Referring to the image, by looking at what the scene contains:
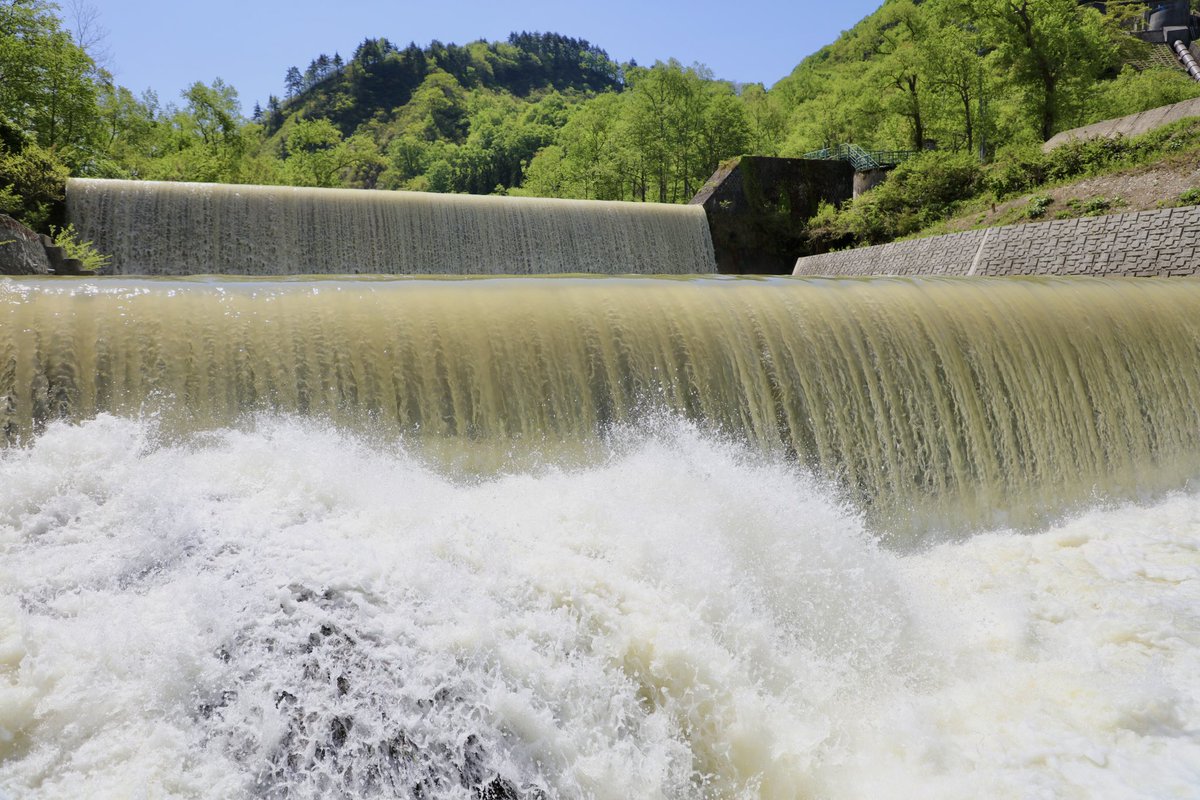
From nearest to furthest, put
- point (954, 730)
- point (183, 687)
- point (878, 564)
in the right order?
point (183, 687)
point (954, 730)
point (878, 564)

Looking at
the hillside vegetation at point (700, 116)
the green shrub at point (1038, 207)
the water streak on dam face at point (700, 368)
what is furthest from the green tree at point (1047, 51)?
the water streak on dam face at point (700, 368)

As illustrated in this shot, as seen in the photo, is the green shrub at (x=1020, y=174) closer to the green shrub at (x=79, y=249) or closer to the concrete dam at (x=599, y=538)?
the concrete dam at (x=599, y=538)

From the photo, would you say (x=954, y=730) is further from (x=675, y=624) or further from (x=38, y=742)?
(x=38, y=742)

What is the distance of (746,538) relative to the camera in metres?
4.80

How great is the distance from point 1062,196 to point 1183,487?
795 centimetres

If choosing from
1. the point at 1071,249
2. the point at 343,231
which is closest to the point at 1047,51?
the point at 1071,249

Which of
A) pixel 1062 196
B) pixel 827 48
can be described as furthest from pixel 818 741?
pixel 827 48

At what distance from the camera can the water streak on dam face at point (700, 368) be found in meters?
4.84

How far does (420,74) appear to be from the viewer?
9694 cm

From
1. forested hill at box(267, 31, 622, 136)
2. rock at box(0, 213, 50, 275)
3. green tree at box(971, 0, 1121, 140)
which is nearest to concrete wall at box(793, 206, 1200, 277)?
rock at box(0, 213, 50, 275)

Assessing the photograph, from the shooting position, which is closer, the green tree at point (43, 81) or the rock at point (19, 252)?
the rock at point (19, 252)

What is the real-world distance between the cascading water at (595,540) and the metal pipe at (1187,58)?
4479 centimetres

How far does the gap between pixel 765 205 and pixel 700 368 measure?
12.8 meters

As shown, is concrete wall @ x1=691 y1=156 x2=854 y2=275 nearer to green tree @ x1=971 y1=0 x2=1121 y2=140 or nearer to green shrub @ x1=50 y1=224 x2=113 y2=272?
green tree @ x1=971 y1=0 x2=1121 y2=140
